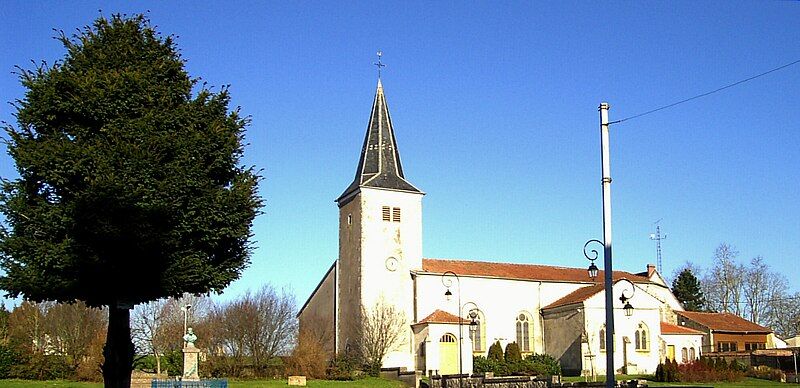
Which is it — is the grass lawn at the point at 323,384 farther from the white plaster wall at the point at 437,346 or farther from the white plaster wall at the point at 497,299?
the white plaster wall at the point at 497,299

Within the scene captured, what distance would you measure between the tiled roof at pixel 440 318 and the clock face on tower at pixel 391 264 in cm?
422

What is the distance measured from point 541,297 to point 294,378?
25797 millimetres

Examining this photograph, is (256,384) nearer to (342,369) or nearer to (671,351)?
(342,369)

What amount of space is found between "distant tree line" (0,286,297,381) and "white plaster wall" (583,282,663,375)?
21217 millimetres

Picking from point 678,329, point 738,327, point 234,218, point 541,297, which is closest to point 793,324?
point 738,327

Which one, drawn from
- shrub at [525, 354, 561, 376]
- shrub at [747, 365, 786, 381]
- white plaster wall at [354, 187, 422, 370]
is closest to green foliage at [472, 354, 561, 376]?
shrub at [525, 354, 561, 376]

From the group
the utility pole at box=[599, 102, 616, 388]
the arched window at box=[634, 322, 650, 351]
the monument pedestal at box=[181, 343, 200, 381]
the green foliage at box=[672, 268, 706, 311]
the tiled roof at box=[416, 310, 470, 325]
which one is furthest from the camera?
the green foliage at box=[672, 268, 706, 311]

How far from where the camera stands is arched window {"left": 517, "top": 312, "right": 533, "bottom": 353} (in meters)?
57.9

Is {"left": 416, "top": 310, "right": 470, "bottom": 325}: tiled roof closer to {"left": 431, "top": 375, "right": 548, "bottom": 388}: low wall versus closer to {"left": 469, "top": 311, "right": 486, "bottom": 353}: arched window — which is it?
{"left": 469, "top": 311, "right": 486, "bottom": 353}: arched window

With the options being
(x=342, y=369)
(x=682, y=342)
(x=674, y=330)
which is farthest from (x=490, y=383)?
(x=682, y=342)

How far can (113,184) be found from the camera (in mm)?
19172

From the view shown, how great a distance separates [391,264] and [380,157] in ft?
25.9

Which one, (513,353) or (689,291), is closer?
(513,353)

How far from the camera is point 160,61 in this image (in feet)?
68.9
